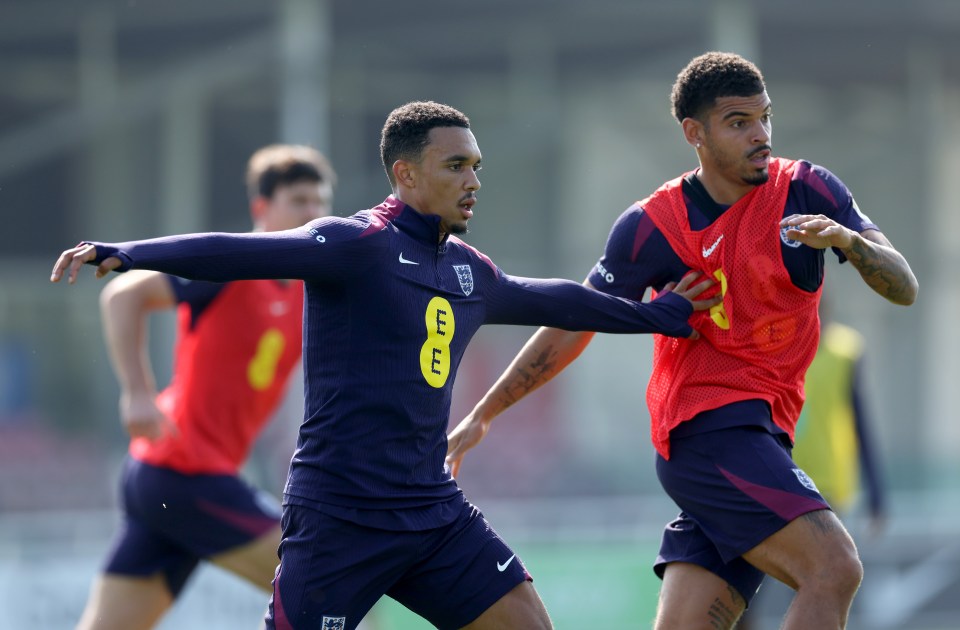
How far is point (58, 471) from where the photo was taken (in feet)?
55.6

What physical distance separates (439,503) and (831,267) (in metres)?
16.9

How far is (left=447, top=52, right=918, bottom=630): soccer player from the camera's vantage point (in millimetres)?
4711

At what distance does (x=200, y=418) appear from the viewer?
21.4 ft

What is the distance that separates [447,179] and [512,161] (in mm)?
16665

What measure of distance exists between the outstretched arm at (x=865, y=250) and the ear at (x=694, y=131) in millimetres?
514

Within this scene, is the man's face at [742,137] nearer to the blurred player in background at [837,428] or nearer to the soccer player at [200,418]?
the soccer player at [200,418]

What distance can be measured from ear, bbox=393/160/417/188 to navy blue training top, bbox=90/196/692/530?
98 millimetres

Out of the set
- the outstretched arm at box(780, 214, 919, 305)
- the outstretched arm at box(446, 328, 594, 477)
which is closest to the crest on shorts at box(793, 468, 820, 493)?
the outstretched arm at box(780, 214, 919, 305)

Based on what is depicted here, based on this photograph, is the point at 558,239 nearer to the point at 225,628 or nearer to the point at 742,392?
the point at 225,628

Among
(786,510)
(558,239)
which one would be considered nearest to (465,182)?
(786,510)

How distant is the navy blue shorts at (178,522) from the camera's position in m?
6.30

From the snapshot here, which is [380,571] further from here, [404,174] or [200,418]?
[200,418]

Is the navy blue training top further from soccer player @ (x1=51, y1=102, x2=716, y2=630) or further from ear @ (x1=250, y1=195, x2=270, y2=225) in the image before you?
ear @ (x1=250, y1=195, x2=270, y2=225)

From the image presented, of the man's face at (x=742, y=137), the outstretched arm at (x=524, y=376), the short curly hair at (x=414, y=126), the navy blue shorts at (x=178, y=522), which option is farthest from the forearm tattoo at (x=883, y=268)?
the navy blue shorts at (x=178, y=522)
